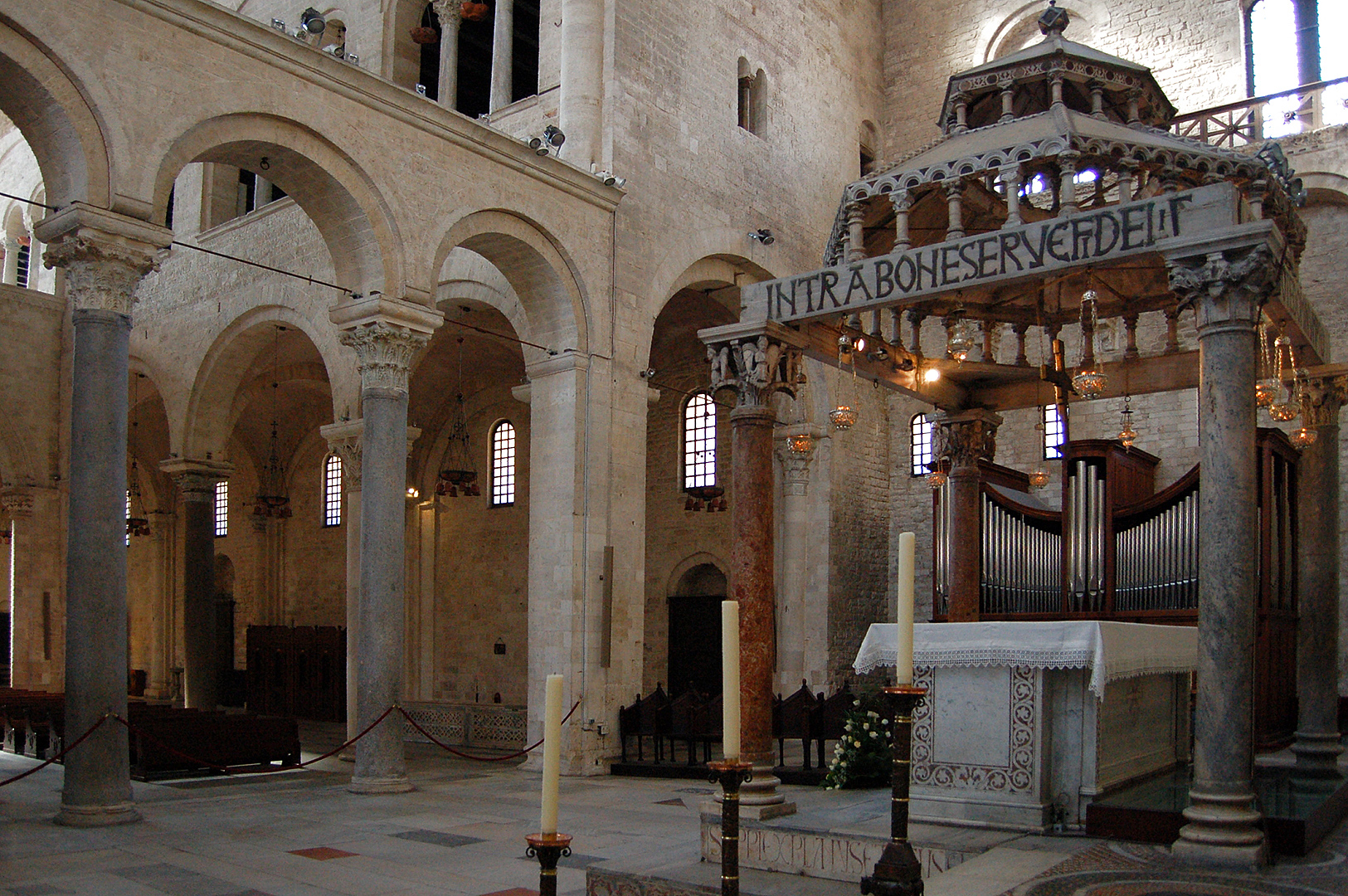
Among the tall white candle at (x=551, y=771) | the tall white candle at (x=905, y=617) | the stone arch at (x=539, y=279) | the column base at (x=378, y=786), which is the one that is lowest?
the column base at (x=378, y=786)

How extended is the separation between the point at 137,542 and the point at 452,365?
1204 centimetres

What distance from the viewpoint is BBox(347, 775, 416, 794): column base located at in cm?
1152

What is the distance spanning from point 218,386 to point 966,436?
1193cm

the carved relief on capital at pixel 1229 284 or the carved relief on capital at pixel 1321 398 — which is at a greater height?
the carved relief on capital at pixel 1229 284

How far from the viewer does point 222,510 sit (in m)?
28.3

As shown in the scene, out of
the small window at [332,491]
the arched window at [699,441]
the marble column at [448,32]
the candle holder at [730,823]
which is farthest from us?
the small window at [332,491]

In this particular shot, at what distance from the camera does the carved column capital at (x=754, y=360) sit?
26.9ft

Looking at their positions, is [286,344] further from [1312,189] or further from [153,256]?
[1312,189]

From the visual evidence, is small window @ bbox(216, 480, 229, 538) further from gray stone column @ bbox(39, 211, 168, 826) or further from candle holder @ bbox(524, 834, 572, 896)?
candle holder @ bbox(524, 834, 572, 896)

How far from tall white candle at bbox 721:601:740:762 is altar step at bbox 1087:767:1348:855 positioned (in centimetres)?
399

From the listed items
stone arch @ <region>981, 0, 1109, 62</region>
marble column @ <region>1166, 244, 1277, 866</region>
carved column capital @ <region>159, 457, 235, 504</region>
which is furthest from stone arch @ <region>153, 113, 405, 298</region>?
stone arch @ <region>981, 0, 1109, 62</region>

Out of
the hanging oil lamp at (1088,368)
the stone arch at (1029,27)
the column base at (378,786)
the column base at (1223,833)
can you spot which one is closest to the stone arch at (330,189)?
the column base at (378,786)

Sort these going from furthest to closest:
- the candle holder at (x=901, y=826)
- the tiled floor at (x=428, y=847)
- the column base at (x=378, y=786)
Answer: the column base at (x=378, y=786), the tiled floor at (x=428, y=847), the candle holder at (x=901, y=826)

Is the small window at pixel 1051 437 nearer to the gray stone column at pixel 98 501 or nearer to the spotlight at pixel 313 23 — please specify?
the spotlight at pixel 313 23
